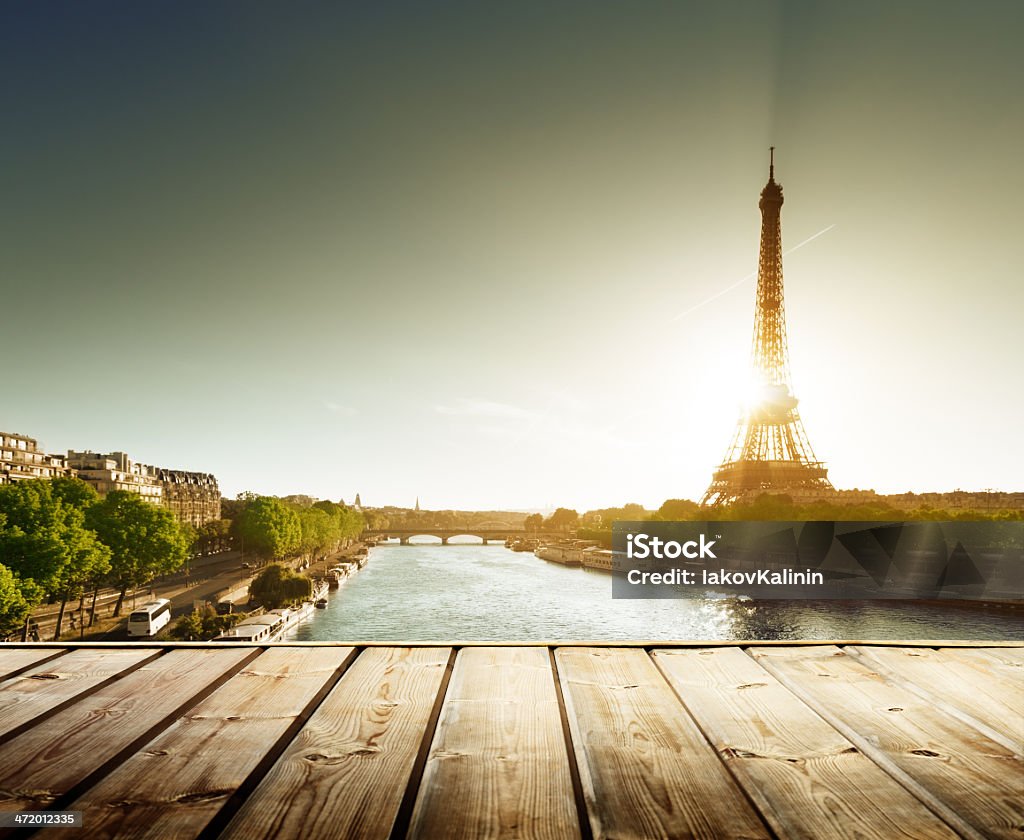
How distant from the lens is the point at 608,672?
203 cm

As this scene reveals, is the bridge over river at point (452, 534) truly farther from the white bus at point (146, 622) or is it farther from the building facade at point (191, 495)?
the white bus at point (146, 622)

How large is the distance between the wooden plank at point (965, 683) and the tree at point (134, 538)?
32296 mm

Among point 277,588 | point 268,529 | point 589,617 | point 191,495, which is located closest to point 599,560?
point 589,617

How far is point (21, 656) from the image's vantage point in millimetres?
2227

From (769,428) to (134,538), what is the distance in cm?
5410

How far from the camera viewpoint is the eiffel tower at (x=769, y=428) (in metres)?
58.0

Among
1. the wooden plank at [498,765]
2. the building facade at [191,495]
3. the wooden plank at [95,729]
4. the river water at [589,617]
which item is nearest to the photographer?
the wooden plank at [498,765]

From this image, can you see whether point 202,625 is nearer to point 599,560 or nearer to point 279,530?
point 279,530

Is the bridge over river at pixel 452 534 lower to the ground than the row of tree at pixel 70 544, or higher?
lower

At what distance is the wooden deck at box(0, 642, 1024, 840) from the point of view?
44.5 inches

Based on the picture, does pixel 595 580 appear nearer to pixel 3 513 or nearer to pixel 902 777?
pixel 3 513

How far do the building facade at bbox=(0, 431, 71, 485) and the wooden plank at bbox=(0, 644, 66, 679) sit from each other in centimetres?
6203

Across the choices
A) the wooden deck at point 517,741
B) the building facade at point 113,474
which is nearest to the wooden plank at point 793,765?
the wooden deck at point 517,741

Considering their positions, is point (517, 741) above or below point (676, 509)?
below
